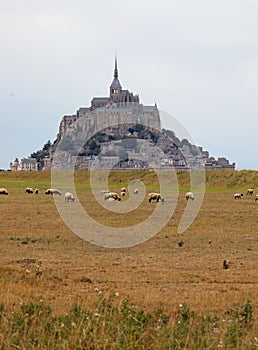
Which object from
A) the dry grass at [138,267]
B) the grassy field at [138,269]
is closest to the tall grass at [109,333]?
the grassy field at [138,269]

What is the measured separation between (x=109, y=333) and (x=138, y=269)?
10.5 metres

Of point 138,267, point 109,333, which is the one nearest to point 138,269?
point 138,267

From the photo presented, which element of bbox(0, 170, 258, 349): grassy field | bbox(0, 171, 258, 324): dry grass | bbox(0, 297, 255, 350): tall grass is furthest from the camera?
bbox(0, 171, 258, 324): dry grass

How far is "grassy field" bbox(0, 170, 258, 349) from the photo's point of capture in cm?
1363

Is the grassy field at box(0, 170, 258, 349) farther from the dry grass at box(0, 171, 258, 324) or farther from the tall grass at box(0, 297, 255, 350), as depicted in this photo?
the tall grass at box(0, 297, 255, 350)

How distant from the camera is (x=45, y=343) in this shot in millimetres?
8734

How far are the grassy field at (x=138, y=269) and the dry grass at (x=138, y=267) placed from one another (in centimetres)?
2

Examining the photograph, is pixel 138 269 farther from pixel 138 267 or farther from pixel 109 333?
pixel 109 333

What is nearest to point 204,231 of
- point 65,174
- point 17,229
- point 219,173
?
point 17,229

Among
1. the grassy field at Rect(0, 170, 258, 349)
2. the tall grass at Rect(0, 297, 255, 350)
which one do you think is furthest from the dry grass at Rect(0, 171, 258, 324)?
the tall grass at Rect(0, 297, 255, 350)

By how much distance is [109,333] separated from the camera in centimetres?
899

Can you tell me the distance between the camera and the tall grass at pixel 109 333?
8.52 metres

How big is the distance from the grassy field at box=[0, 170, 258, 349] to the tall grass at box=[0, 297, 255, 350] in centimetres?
17

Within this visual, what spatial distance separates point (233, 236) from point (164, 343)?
21.2 m
